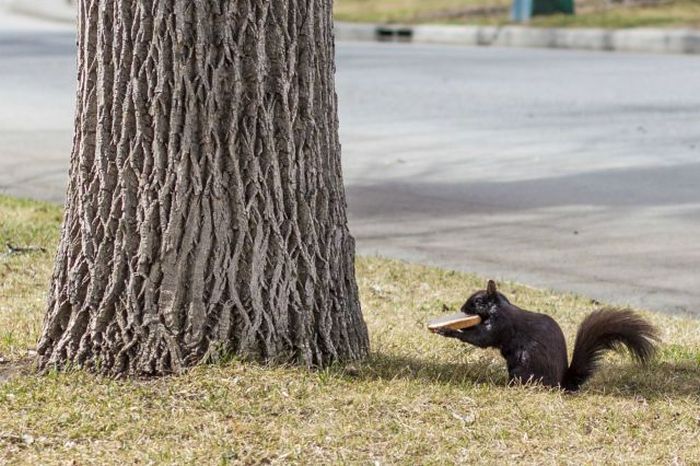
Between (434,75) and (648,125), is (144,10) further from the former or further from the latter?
(434,75)

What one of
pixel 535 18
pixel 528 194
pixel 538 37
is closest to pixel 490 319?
pixel 528 194

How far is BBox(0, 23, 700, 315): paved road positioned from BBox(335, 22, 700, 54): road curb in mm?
1605

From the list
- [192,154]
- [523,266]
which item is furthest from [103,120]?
[523,266]

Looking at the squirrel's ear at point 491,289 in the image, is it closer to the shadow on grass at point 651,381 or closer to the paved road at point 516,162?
the shadow on grass at point 651,381

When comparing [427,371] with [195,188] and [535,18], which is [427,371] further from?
[535,18]

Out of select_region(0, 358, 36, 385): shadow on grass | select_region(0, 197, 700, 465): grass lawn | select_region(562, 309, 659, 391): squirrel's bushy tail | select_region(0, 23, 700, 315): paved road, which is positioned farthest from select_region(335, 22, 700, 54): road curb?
select_region(0, 358, 36, 385): shadow on grass

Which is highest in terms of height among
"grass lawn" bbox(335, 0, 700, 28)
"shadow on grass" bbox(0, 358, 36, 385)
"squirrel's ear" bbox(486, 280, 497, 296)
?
"grass lawn" bbox(335, 0, 700, 28)

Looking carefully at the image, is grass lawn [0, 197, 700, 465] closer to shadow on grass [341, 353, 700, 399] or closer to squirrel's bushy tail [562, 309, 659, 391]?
shadow on grass [341, 353, 700, 399]

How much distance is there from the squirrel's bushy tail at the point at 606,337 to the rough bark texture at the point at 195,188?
0.93m

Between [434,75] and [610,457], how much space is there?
12168 mm

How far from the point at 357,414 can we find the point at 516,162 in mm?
6322

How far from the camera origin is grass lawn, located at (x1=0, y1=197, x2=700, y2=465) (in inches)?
158

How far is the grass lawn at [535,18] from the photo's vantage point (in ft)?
70.4

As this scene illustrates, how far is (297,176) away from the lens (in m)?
4.64
